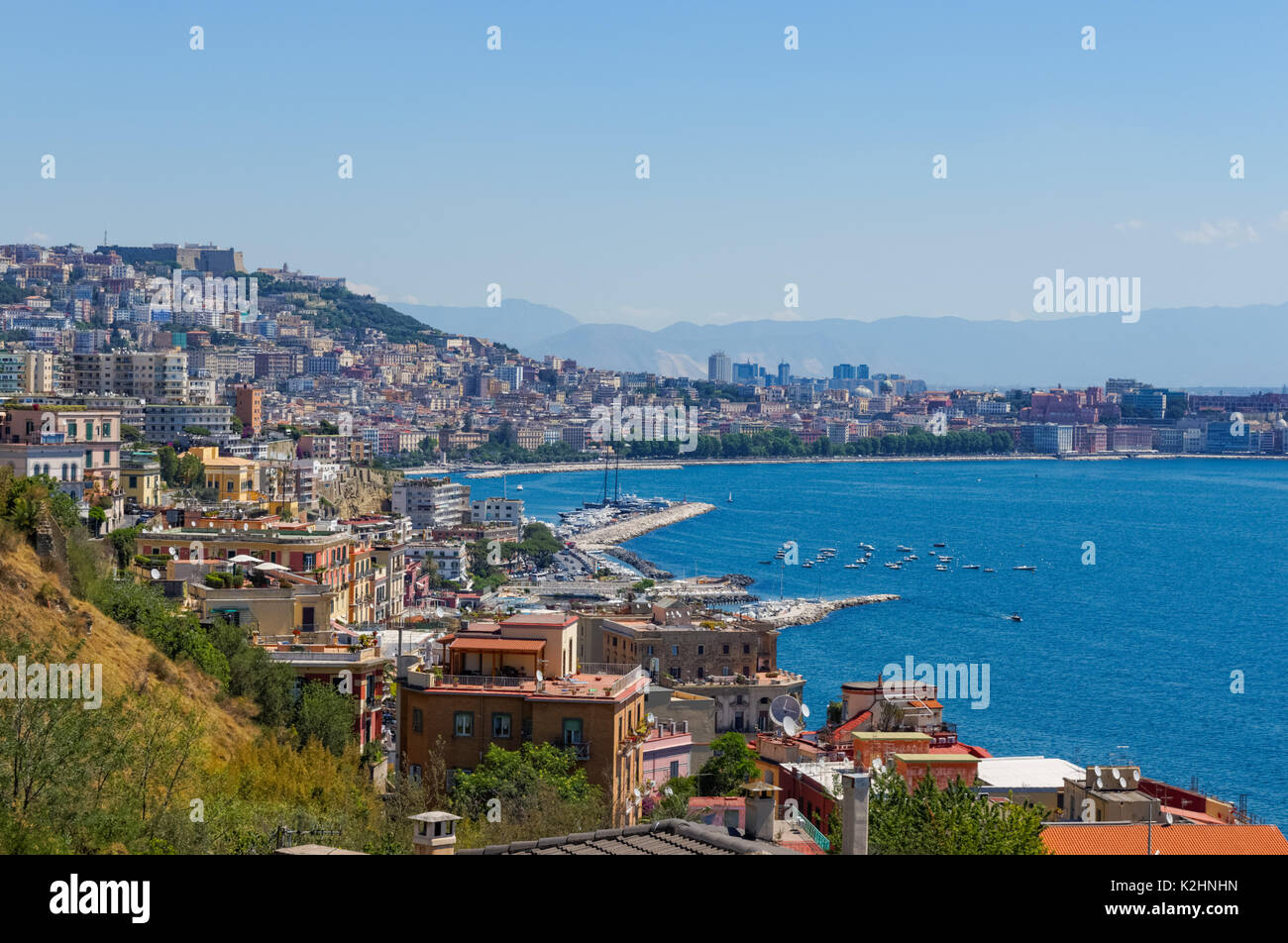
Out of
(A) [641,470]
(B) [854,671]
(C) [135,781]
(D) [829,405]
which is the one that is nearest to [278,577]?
(C) [135,781]

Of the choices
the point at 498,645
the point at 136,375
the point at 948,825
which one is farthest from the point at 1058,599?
the point at 948,825

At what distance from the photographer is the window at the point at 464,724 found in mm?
7383

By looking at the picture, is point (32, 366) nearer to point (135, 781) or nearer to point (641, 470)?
point (135, 781)

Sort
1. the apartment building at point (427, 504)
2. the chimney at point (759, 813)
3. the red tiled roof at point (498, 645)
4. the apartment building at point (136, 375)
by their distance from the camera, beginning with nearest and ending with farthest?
the chimney at point (759, 813)
the red tiled roof at point (498, 645)
the apartment building at point (136, 375)
the apartment building at point (427, 504)

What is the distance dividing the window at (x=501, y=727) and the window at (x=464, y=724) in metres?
0.11

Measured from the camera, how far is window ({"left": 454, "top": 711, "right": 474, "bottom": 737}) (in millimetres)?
7383

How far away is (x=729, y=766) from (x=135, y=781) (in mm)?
4267

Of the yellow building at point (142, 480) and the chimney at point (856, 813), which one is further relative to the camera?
the yellow building at point (142, 480)

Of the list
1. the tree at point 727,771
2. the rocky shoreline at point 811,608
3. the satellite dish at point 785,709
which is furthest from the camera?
the rocky shoreline at point 811,608

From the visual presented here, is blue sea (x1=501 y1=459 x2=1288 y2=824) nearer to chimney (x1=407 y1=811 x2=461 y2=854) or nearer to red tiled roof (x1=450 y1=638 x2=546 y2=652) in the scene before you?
red tiled roof (x1=450 y1=638 x2=546 y2=652)

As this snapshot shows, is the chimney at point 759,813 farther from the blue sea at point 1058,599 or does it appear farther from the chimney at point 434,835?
the blue sea at point 1058,599

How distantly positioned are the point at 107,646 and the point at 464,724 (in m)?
1.70

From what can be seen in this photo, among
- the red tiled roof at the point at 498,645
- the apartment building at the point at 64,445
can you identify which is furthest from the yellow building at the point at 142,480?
the red tiled roof at the point at 498,645

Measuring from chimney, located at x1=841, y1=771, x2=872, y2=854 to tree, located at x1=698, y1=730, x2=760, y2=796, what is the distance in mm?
3584
